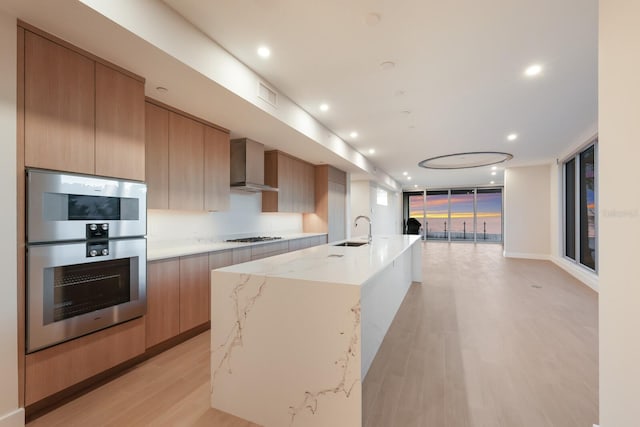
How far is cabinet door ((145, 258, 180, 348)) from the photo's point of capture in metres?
2.56

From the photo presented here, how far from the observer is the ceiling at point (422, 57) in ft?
6.71

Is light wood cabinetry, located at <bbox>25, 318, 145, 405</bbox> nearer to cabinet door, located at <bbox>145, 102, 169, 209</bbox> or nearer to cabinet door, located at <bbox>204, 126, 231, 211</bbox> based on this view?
cabinet door, located at <bbox>145, 102, 169, 209</bbox>

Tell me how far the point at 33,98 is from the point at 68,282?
122cm

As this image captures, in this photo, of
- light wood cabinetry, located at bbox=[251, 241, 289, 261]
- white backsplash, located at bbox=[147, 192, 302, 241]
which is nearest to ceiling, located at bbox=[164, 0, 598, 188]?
white backsplash, located at bbox=[147, 192, 302, 241]

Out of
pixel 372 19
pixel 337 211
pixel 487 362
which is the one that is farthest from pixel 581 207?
pixel 372 19

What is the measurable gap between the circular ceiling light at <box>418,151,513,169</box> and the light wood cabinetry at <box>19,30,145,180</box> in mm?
6344

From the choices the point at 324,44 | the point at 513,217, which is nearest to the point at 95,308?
the point at 324,44

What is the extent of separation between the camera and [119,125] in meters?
2.24

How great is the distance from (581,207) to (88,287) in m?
8.09

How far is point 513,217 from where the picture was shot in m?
8.23

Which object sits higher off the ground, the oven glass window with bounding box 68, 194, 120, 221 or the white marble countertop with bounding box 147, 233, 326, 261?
the oven glass window with bounding box 68, 194, 120, 221

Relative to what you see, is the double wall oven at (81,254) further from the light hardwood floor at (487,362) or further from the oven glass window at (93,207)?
the light hardwood floor at (487,362)

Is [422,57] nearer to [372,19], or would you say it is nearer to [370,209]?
[372,19]

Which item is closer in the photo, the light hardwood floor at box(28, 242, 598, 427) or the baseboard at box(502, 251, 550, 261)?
the light hardwood floor at box(28, 242, 598, 427)
